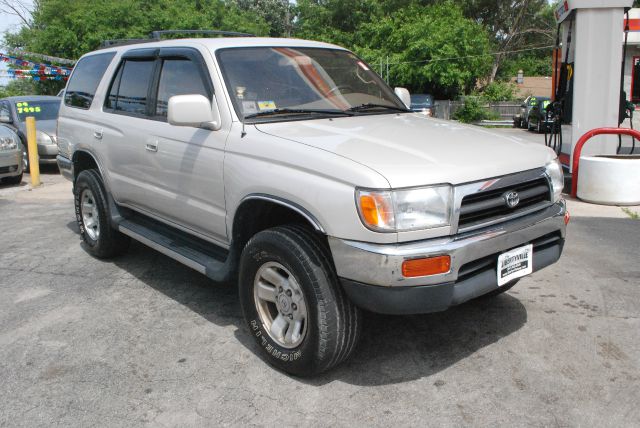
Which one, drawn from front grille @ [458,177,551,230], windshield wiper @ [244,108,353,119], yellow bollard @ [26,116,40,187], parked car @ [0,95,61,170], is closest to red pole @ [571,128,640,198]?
front grille @ [458,177,551,230]

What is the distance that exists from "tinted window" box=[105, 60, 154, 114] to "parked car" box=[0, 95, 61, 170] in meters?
7.75

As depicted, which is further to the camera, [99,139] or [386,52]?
[386,52]

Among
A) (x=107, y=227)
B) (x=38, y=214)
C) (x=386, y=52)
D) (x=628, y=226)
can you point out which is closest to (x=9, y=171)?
(x=38, y=214)

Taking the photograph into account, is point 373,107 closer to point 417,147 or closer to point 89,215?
point 417,147

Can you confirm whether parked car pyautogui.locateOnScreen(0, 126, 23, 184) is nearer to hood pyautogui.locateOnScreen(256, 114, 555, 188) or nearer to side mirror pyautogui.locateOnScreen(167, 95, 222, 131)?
side mirror pyautogui.locateOnScreen(167, 95, 222, 131)

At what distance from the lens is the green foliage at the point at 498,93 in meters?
33.0

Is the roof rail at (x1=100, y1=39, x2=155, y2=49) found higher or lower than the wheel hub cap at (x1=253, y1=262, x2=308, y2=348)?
higher

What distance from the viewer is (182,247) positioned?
4547 millimetres

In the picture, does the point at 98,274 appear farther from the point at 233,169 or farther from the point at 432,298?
the point at 432,298

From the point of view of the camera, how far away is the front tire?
327 centimetres

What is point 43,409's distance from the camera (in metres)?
3.33

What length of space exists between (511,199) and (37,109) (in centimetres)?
1250

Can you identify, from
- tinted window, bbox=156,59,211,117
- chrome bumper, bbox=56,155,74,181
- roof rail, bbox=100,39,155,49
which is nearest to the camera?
tinted window, bbox=156,59,211,117

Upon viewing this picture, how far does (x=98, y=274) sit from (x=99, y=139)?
1.20 meters
